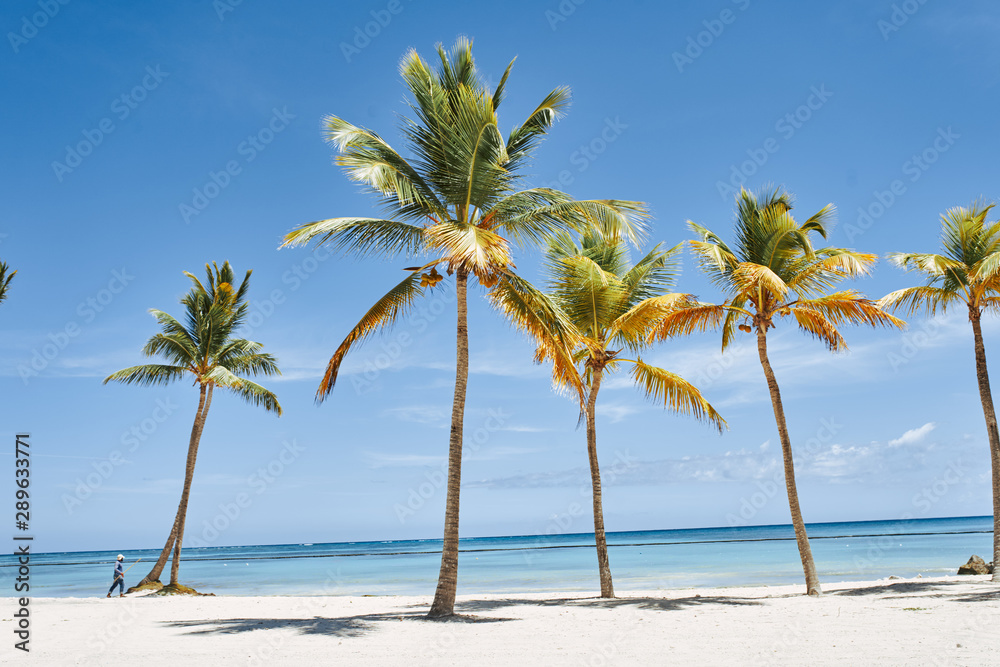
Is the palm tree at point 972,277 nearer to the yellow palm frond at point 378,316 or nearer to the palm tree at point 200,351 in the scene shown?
the yellow palm frond at point 378,316

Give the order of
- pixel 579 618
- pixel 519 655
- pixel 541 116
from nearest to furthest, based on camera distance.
Result: pixel 519 655
pixel 579 618
pixel 541 116

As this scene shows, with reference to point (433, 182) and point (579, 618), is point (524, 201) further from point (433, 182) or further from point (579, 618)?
point (579, 618)

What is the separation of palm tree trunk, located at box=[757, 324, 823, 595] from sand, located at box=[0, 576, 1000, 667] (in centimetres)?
62


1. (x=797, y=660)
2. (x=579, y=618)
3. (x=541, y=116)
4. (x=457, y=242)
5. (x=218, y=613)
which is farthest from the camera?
(x=218, y=613)

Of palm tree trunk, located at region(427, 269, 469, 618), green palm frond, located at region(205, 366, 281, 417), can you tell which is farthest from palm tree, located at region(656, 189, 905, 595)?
green palm frond, located at region(205, 366, 281, 417)

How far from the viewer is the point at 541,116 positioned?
37.0ft

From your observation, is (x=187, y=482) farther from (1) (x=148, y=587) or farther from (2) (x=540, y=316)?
(2) (x=540, y=316)

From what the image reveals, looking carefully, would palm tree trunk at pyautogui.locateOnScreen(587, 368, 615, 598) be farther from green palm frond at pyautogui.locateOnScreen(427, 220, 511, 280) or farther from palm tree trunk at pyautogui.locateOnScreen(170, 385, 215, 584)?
palm tree trunk at pyautogui.locateOnScreen(170, 385, 215, 584)

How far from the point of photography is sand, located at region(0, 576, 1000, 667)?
23.3ft

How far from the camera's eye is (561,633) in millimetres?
8930

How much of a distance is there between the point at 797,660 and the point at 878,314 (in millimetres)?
8375

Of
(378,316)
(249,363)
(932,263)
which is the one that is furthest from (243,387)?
(932,263)

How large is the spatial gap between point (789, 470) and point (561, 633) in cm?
677

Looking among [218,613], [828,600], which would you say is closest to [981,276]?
[828,600]
